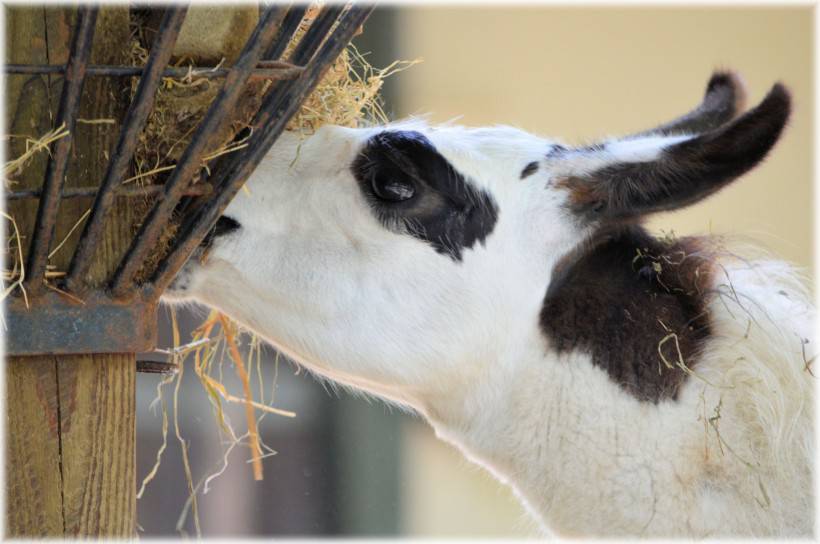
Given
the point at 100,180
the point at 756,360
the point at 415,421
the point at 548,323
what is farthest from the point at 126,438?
the point at 415,421

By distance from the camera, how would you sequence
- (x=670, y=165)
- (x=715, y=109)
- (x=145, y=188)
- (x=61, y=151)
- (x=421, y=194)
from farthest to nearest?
(x=715, y=109) → (x=421, y=194) → (x=670, y=165) → (x=145, y=188) → (x=61, y=151)

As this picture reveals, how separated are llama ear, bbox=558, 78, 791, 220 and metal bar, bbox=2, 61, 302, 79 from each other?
0.73 metres

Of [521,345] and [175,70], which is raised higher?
[175,70]

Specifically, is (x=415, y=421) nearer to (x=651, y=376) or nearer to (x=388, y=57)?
(x=388, y=57)

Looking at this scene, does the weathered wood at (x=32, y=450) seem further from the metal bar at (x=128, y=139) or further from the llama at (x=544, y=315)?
the llama at (x=544, y=315)

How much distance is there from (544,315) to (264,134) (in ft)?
2.46

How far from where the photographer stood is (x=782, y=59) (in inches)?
216

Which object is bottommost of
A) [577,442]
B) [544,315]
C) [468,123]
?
[577,442]

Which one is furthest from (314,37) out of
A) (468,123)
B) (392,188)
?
(468,123)

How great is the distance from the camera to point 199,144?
1.48m

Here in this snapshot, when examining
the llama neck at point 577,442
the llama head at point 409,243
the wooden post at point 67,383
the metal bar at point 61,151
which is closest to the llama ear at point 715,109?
the llama head at point 409,243

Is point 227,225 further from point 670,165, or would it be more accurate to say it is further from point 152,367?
point 670,165

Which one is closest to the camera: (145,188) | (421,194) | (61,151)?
(61,151)

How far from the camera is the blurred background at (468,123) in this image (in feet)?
16.3
